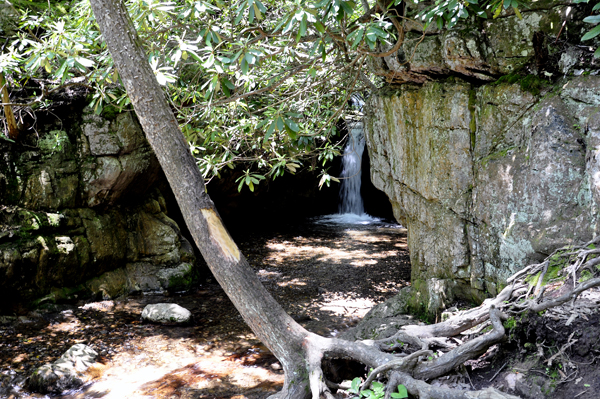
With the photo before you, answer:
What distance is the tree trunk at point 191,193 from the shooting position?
320 cm

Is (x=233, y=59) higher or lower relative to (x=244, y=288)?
higher

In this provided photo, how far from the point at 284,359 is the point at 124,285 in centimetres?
520

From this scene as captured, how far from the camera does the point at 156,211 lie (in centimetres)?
855

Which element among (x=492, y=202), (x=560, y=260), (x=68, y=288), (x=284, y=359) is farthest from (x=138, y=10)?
(x=68, y=288)

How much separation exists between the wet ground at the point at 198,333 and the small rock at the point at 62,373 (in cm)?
10

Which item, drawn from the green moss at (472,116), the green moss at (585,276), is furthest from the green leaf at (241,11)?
the green moss at (585,276)

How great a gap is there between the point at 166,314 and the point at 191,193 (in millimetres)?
3738

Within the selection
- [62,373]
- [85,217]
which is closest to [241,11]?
[62,373]

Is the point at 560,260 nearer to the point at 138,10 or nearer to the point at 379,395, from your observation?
the point at 379,395

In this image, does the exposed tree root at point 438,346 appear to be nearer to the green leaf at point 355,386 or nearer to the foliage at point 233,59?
the green leaf at point 355,386

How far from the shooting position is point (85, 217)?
7371 mm

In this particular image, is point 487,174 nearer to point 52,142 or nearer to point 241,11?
point 241,11

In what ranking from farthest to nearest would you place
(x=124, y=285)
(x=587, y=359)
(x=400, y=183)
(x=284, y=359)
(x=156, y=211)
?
(x=156, y=211) → (x=124, y=285) → (x=400, y=183) → (x=284, y=359) → (x=587, y=359)

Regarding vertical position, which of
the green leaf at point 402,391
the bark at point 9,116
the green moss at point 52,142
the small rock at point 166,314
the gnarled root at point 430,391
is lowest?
the small rock at point 166,314
